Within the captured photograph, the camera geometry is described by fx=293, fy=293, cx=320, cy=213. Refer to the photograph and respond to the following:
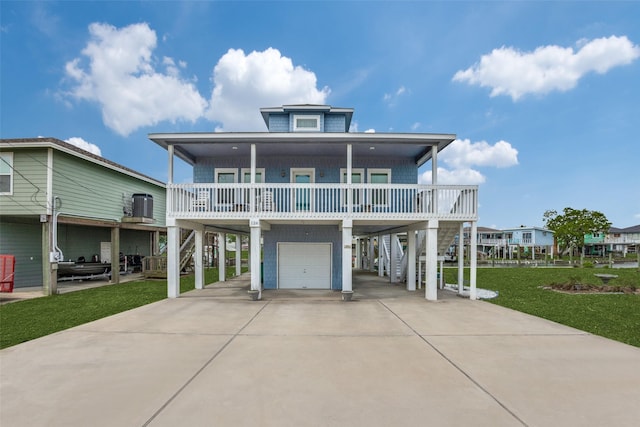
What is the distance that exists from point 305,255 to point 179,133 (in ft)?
22.3

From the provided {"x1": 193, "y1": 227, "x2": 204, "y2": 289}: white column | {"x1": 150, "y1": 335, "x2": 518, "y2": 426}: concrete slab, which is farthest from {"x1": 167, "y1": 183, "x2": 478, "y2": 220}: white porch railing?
{"x1": 150, "y1": 335, "x2": 518, "y2": 426}: concrete slab

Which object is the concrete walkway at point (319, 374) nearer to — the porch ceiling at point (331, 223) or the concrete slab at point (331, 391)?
the concrete slab at point (331, 391)

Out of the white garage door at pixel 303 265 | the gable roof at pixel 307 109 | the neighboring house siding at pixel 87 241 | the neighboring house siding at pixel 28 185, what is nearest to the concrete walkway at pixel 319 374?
the white garage door at pixel 303 265

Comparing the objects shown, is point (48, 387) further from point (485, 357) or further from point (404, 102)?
point (404, 102)

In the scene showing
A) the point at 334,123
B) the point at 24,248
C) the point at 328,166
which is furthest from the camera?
the point at 334,123

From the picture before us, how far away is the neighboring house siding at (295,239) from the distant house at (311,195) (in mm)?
43

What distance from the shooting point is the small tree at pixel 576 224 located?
1444 inches

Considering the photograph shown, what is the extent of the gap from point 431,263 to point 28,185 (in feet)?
51.4

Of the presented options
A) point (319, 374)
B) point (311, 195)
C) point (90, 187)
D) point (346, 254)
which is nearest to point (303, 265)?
point (346, 254)

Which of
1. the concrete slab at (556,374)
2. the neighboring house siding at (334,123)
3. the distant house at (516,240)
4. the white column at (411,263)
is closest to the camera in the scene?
the concrete slab at (556,374)

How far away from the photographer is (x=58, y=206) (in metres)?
11.7

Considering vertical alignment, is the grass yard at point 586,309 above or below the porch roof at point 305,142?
below

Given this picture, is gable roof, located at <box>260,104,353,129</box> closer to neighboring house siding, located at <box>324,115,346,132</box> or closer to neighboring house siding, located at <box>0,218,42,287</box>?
neighboring house siding, located at <box>324,115,346,132</box>

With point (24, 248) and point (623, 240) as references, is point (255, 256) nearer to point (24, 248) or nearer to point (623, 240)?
point (24, 248)
